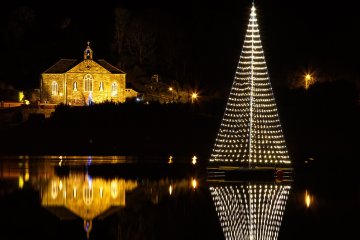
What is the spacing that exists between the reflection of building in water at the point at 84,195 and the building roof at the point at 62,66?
125ft

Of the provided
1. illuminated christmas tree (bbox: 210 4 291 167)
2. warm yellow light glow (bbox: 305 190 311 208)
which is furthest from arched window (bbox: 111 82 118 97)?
warm yellow light glow (bbox: 305 190 311 208)

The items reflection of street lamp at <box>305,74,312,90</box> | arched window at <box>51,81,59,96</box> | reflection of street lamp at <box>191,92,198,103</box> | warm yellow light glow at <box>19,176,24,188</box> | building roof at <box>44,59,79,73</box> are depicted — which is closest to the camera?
warm yellow light glow at <box>19,176,24,188</box>

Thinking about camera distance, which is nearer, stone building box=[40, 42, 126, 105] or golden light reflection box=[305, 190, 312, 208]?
golden light reflection box=[305, 190, 312, 208]

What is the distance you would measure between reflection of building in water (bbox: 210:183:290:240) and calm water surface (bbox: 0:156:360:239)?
4 centimetres

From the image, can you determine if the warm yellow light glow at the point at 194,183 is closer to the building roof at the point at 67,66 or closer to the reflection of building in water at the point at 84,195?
the reflection of building in water at the point at 84,195

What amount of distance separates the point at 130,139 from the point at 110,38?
43.2 metres

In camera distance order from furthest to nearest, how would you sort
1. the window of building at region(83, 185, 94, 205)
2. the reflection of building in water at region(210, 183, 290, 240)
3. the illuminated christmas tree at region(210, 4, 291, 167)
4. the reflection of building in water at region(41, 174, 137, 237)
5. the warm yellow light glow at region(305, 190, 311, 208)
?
the illuminated christmas tree at region(210, 4, 291, 167) < the window of building at region(83, 185, 94, 205) < the warm yellow light glow at region(305, 190, 311, 208) < the reflection of building in water at region(41, 174, 137, 237) < the reflection of building in water at region(210, 183, 290, 240)

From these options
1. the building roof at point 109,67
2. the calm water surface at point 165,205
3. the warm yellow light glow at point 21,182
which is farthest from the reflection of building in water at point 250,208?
the building roof at point 109,67

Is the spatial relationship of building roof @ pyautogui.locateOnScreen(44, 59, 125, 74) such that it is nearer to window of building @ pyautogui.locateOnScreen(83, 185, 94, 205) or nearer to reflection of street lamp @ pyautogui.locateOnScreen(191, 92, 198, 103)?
reflection of street lamp @ pyautogui.locateOnScreen(191, 92, 198, 103)

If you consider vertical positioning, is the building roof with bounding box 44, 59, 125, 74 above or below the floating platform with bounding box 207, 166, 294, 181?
above

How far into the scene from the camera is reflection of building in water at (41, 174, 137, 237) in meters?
44.3

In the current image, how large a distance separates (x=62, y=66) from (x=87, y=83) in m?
3.54

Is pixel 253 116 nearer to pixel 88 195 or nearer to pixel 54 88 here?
pixel 88 195

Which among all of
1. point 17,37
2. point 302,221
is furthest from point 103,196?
point 17,37
